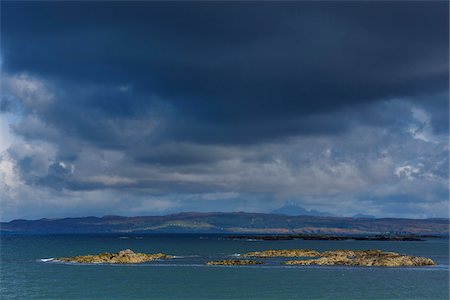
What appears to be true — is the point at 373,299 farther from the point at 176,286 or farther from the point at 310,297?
the point at 176,286

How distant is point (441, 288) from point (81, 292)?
47.2m

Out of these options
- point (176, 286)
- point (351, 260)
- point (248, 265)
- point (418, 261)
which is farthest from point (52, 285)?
point (418, 261)

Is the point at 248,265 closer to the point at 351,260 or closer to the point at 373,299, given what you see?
the point at 351,260

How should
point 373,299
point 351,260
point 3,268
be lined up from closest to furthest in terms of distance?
point 373,299 < point 3,268 < point 351,260

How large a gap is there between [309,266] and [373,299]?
1415 inches

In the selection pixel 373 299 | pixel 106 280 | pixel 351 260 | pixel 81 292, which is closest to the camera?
pixel 373 299

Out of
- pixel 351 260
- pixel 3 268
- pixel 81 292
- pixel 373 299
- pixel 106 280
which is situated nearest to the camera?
pixel 373 299

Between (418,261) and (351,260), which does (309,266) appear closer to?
(351,260)

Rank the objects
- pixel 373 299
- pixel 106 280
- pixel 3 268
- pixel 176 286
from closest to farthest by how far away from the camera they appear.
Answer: pixel 373 299 → pixel 176 286 → pixel 106 280 → pixel 3 268

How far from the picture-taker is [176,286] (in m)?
73.8

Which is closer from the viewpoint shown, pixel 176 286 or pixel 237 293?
pixel 237 293

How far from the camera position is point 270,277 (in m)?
83.3

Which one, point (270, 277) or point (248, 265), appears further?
point (248, 265)

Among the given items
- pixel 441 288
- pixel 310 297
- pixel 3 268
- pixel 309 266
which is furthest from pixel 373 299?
pixel 3 268
